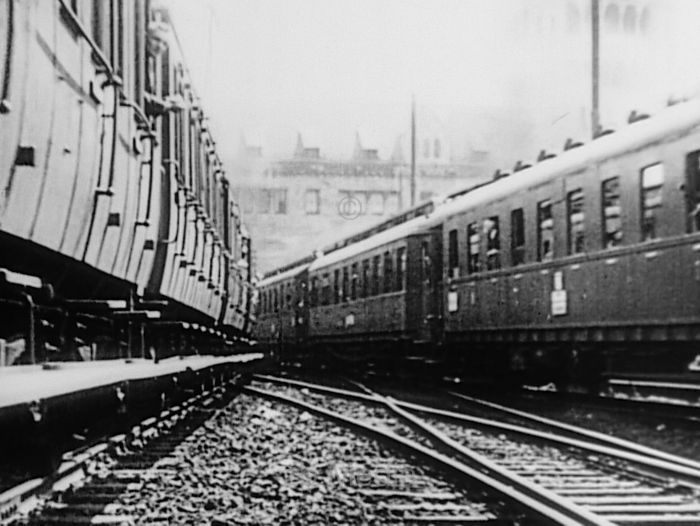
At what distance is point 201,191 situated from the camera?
17.0 feet

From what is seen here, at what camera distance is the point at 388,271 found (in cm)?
776

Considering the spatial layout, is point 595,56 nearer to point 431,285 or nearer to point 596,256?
point 596,256

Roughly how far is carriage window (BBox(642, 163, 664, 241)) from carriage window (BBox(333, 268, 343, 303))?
4908 millimetres

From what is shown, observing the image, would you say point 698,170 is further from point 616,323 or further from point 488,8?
point 488,8

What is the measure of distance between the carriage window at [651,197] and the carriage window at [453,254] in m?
2.40

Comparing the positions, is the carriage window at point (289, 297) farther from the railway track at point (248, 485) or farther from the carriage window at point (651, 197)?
the carriage window at point (651, 197)

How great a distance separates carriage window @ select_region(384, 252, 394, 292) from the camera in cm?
765

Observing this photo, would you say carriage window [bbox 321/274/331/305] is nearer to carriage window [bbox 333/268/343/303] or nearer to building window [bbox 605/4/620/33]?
carriage window [bbox 333/268/343/303]

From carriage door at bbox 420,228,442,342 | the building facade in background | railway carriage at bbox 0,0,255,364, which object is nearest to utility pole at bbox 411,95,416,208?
the building facade in background

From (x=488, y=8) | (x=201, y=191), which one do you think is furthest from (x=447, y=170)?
(x=201, y=191)

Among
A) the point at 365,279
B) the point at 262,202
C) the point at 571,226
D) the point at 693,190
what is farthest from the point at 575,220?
the point at 365,279

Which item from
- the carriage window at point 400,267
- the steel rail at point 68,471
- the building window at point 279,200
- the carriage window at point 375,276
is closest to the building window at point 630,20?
the building window at point 279,200

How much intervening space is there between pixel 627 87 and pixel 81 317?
60.1 inches

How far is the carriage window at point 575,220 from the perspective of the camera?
4.74 metres
